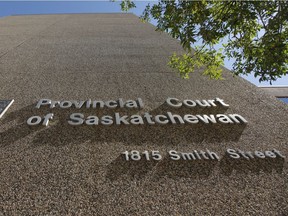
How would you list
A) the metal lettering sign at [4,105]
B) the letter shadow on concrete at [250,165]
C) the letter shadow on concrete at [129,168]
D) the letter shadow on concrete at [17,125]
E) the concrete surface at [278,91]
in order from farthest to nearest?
the concrete surface at [278,91] → the metal lettering sign at [4,105] → the letter shadow on concrete at [17,125] → the letter shadow on concrete at [250,165] → the letter shadow on concrete at [129,168]

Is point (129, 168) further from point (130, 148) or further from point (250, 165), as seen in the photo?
point (250, 165)

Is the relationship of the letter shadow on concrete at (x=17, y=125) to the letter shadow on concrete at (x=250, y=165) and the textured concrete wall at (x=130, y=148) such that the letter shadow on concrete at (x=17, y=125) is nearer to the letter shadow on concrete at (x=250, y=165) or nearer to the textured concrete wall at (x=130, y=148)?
the textured concrete wall at (x=130, y=148)

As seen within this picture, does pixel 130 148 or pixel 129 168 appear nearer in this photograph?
pixel 129 168

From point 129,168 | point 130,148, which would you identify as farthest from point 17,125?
point 129,168

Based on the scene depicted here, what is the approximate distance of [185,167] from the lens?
3.63 metres

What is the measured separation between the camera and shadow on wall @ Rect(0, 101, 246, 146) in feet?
13.4

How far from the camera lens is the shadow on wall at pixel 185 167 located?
3.46 metres

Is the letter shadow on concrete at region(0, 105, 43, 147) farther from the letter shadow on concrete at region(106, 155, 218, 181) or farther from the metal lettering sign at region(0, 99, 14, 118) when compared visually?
the letter shadow on concrete at region(106, 155, 218, 181)

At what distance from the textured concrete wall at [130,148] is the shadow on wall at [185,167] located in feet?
0.05

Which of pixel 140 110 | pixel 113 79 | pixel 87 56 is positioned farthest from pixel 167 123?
pixel 87 56

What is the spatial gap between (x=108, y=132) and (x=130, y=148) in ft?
1.98

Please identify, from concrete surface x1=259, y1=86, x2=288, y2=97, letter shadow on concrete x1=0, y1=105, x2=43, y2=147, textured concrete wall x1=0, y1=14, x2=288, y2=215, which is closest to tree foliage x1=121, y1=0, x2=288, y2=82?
textured concrete wall x1=0, y1=14, x2=288, y2=215

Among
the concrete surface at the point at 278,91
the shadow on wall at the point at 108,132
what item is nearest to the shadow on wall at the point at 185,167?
the shadow on wall at the point at 108,132

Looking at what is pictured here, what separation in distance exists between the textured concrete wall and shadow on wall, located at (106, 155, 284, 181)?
16 millimetres
